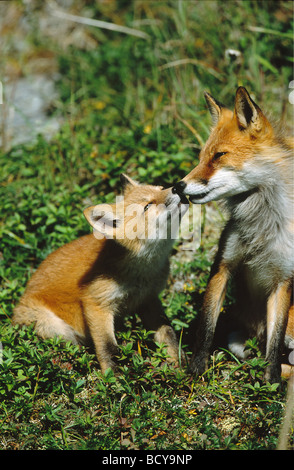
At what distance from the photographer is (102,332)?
12.6 ft

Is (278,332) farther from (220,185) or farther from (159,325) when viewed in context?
(220,185)

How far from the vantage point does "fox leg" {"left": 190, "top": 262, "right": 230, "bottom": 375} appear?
373 cm

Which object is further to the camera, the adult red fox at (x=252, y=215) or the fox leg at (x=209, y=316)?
the fox leg at (x=209, y=316)

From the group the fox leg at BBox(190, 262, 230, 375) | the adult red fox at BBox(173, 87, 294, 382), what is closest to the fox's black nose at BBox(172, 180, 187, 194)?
the adult red fox at BBox(173, 87, 294, 382)

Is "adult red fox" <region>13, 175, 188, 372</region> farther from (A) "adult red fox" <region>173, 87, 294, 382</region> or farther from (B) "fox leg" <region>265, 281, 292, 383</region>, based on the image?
(B) "fox leg" <region>265, 281, 292, 383</region>

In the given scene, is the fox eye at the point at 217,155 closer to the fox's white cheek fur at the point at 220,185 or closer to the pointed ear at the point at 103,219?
the fox's white cheek fur at the point at 220,185

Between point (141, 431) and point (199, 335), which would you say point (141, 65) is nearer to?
point (199, 335)

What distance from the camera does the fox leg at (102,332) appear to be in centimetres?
378

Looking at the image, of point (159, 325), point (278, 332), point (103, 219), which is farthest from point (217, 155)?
point (159, 325)

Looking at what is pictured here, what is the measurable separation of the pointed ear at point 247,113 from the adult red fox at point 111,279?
0.78 m

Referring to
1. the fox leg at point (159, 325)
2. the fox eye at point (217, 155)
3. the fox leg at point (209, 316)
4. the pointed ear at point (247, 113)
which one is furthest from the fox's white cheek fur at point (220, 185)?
the fox leg at point (159, 325)

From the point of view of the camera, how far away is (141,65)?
7164mm

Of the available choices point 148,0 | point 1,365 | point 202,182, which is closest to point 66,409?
point 1,365

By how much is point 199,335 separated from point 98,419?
1.01m
